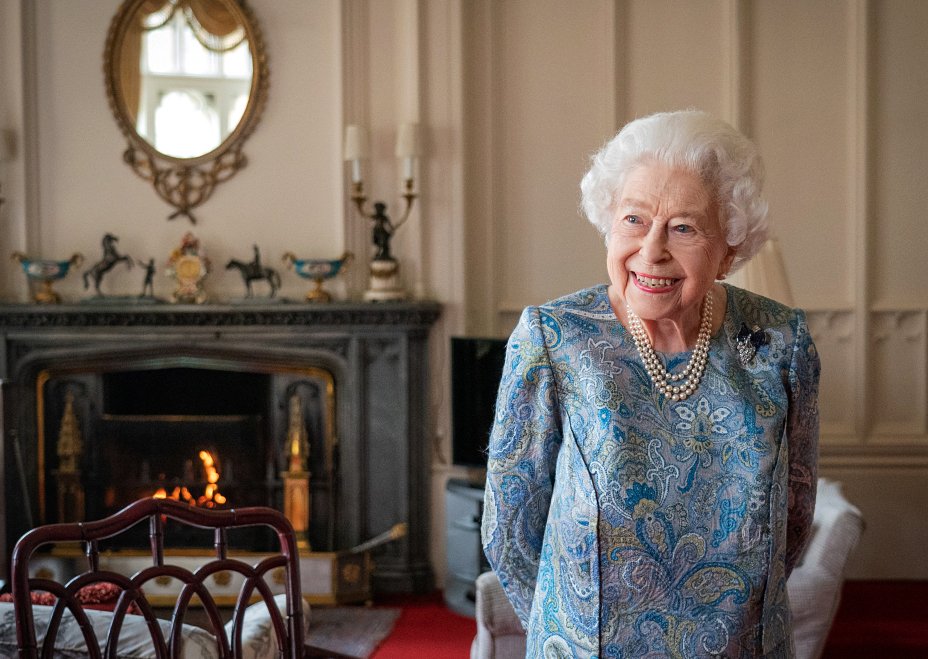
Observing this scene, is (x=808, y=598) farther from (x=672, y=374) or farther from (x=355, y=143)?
(x=355, y=143)

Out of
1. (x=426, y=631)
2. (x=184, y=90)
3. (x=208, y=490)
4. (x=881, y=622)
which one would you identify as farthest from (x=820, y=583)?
(x=184, y=90)

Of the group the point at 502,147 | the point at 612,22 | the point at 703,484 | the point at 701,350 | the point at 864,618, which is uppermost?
the point at 612,22

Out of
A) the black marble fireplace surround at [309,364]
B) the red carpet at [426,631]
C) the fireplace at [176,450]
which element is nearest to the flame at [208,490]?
the fireplace at [176,450]

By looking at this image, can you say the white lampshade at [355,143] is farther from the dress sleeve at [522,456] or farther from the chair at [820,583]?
the dress sleeve at [522,456]

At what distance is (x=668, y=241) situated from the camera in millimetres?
1048

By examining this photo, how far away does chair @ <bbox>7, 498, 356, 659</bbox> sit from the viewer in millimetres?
1176

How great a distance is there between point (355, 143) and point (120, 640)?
8.67 ft

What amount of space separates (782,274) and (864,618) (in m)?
1.64

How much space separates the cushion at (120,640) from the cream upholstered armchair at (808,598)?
0.86m

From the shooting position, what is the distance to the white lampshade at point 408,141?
3580 mm

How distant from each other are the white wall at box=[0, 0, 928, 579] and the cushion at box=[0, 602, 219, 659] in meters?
2.44

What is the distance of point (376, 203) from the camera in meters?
3.70

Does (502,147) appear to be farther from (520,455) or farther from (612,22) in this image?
(520,455)

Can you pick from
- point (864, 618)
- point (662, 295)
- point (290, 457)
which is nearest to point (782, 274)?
point (864, 618)
